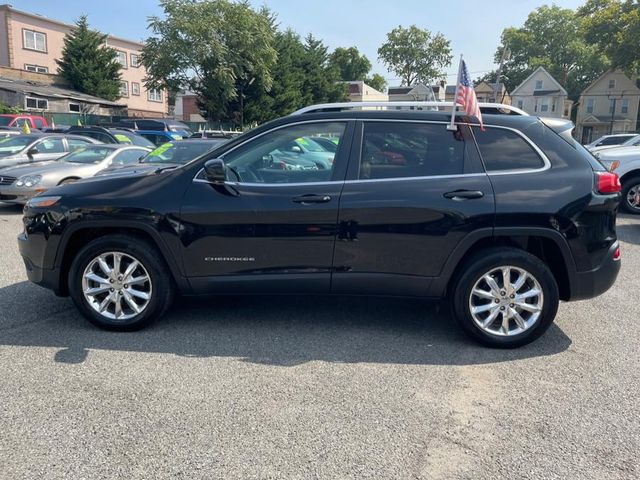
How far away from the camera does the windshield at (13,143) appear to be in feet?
39.3

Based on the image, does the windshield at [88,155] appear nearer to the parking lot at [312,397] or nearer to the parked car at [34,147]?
the parked car at [34,147]

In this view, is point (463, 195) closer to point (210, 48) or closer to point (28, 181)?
point (28, 181)

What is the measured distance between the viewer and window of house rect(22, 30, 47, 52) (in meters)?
44.9

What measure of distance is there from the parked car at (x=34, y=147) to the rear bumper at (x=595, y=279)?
1092 cm

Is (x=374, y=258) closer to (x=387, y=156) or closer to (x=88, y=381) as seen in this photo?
(x=387, y=156)

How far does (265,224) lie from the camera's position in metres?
4.10

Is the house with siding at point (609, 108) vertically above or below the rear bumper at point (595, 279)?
above

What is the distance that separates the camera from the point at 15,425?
300 centimetres

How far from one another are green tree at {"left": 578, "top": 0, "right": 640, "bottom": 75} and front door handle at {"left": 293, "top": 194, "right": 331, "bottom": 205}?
44544mm

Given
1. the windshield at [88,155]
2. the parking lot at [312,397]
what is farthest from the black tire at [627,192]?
the windshield at [88,155]

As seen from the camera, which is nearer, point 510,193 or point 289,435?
point 289,435

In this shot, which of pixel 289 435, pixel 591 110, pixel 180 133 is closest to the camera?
pixel 289 435

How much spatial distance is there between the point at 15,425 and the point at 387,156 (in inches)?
119

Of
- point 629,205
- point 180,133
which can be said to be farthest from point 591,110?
point 629,205
